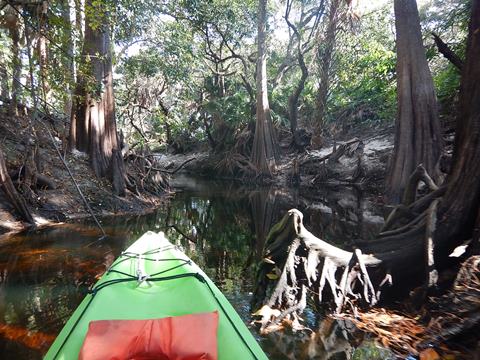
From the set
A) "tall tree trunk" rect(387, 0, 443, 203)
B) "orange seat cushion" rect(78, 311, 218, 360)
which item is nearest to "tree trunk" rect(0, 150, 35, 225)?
"orange seat cushion" rect(78, 311, 218, 360)

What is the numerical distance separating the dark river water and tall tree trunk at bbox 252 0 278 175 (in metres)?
4.60

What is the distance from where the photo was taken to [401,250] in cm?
374

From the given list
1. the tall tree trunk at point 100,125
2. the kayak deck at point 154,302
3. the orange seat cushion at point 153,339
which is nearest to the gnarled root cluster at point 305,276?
the kayak deck at point 154,302

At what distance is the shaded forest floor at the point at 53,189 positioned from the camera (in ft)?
24.7

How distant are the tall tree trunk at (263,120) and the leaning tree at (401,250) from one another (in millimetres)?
12557

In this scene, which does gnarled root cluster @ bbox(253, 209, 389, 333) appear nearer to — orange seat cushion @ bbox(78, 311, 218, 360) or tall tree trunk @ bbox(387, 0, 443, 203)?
orange seat cushion @ bbox(78, 311, 218, 360)

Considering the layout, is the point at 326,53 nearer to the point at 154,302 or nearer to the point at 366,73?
the point at 366,73

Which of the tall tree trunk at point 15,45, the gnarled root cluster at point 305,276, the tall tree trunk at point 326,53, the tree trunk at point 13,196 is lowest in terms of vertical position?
the gnarled root cluster at point 305,276

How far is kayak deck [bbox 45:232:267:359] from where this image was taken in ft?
7.30

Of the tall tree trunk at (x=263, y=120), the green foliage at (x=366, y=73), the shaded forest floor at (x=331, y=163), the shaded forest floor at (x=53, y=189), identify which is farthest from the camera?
the tall tree trunk at (x=263, y=120)

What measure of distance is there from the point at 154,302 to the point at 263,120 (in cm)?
1392

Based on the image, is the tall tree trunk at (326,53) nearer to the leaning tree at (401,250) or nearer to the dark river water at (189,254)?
the dark river water at (189,254)

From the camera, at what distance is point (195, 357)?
2.04 metres

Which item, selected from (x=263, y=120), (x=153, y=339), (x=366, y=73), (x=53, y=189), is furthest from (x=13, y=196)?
(x=366, y=73)
